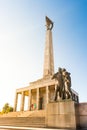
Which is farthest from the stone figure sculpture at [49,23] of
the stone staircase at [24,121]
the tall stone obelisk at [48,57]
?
the stone staircase at [24,121]

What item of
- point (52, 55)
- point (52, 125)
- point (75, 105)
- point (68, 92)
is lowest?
point (52, 125)

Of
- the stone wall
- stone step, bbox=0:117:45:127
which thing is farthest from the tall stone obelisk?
the stone wall

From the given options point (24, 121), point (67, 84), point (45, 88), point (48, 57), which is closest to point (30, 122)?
point (24, 121)

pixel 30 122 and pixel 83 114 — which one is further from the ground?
pixel 83 114

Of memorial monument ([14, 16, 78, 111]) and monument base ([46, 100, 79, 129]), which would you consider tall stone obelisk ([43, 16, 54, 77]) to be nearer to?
memorial monument ([14, 16, 78, 111])

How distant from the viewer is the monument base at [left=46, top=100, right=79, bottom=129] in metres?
8.56

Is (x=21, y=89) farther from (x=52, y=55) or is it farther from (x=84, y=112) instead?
(x=84, y=112)

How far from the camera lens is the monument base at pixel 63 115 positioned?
8562mm

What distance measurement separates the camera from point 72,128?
820 centimetres

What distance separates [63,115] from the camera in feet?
29.7

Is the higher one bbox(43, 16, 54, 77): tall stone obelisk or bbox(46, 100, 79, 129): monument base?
bbox(43, 16, 54, 77): tall stone obelisk

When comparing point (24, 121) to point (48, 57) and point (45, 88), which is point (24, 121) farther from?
point (48, 57)

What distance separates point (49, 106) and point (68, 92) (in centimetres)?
181

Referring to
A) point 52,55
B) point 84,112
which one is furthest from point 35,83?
point 84,112
